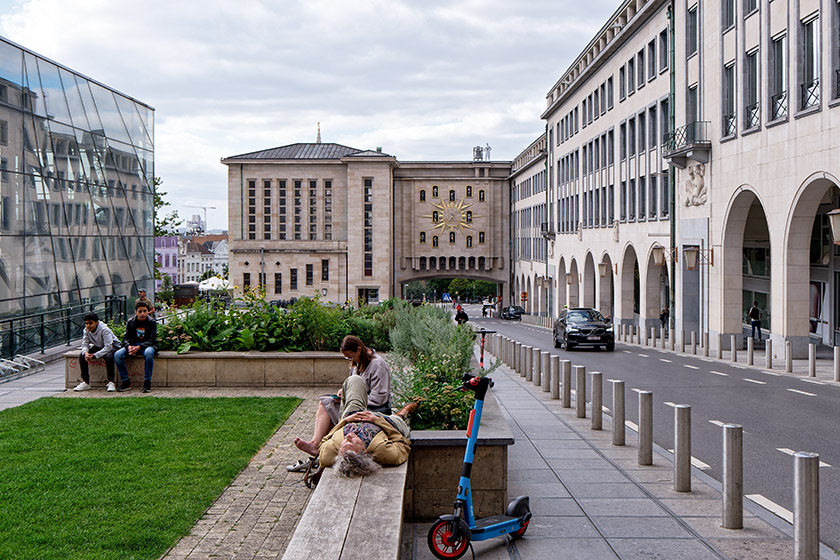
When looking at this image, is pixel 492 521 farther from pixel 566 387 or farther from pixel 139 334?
pixel 139 334

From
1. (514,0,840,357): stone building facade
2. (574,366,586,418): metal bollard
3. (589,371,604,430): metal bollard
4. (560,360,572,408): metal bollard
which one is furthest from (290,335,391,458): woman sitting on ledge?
(514,0,840,357): stone building facade

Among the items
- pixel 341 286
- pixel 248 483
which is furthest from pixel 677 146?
pixel 341 286

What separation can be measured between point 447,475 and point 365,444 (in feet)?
2.82

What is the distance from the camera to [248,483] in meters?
8.09

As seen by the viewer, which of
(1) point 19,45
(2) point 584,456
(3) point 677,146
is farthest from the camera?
(3) point 677,146

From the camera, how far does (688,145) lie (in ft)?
105

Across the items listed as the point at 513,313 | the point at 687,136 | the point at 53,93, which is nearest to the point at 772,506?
the point at 53,93

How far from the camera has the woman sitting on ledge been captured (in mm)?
8523

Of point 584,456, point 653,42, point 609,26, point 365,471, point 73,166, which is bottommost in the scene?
point 584,456

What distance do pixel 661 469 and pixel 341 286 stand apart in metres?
96.6

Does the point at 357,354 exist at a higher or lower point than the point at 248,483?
higher

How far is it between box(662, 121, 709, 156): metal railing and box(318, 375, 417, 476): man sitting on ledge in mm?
27522

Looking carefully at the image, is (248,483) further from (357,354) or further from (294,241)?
(294,241)

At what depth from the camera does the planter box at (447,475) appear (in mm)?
6957
